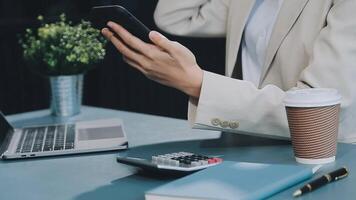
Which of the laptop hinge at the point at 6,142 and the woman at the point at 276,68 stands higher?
the woman at the point at 276,68

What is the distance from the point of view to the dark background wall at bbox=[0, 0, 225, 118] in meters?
3.80

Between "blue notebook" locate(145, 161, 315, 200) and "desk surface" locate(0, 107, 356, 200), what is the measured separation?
26mm

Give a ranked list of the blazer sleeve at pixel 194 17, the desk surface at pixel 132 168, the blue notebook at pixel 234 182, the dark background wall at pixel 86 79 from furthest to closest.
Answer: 1. the dark background wall at pixel 86 79
2. the blazer sleeve at pixel 194 17
3. the desk surface at pixel 132 168
4. the blue notebook at pixel 234 182

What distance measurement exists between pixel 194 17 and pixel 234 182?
975 mm

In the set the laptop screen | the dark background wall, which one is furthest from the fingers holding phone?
the dark background wall

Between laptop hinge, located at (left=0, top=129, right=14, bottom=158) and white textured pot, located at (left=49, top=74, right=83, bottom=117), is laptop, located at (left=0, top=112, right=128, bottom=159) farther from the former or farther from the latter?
white textured pot, located at (left=49, top=74, right=83, bottom=117)

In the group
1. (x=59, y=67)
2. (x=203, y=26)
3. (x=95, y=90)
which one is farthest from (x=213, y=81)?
(x=95, y=90)

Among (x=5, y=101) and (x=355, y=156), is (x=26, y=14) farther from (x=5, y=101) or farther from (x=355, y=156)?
(x=355, y=156)

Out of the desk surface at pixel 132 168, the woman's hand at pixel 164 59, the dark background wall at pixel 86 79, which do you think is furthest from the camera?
the dark background wall at pixel 86 79

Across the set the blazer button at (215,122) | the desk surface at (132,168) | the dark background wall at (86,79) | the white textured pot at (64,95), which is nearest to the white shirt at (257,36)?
the desk surface at (132,168)

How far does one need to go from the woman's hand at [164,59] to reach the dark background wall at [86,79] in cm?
221

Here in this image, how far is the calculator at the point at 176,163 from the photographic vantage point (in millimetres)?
1276

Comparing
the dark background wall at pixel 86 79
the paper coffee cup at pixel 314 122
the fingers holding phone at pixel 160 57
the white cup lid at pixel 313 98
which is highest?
the fingers holding phone at pixel 160 57

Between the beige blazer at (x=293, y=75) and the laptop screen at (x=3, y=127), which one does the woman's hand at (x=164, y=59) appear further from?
the laptop screen at (x=3, y=127)
